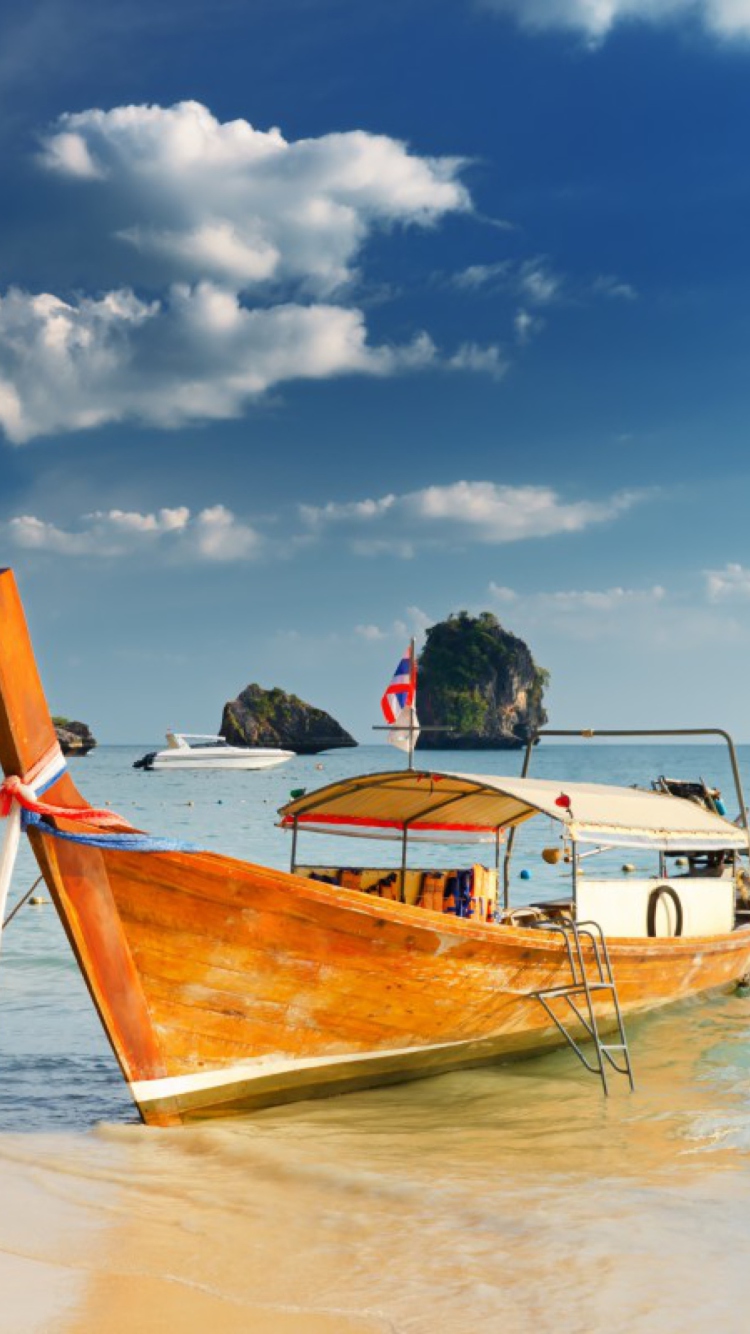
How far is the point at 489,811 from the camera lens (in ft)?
37.0

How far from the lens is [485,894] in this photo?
420 inches

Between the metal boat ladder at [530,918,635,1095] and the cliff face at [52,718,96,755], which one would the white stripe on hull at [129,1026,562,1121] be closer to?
the metal boat ladder at [530,918,635,1095]

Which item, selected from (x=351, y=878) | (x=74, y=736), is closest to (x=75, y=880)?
(x=351, y=878)

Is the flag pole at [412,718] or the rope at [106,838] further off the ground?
the flag pole at [412,718]

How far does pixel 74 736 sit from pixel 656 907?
117799 millimetres

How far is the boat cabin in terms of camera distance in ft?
31.9

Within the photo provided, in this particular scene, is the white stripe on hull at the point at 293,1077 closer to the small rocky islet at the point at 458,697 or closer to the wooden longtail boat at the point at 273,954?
the wooden longtail boat at the point at 273,954

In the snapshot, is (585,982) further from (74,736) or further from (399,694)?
(74,736)

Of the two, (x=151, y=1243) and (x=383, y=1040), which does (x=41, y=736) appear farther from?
(x=383, y=1040)

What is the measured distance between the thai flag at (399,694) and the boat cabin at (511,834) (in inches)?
59.8

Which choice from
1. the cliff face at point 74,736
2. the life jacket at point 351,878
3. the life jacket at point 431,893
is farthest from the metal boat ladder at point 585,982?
the cliff face at point 74,736

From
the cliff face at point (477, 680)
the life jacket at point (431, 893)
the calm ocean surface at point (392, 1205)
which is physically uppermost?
the cliff face at point (477, 680)

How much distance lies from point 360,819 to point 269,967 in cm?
361

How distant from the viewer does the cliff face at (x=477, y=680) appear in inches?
5664
